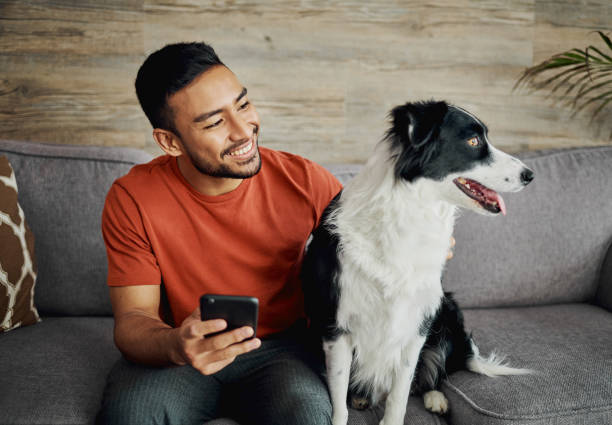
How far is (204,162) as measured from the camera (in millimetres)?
1246

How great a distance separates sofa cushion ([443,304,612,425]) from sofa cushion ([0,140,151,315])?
1291 mm

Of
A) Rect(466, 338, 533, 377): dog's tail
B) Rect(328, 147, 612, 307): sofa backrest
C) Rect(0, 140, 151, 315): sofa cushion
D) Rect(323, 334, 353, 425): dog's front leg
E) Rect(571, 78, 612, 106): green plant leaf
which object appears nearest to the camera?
Rect(323, 334, 353, 425): dog's front leg

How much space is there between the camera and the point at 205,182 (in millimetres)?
1314

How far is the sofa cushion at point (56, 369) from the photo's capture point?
3.57 ft

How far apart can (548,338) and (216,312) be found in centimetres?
116

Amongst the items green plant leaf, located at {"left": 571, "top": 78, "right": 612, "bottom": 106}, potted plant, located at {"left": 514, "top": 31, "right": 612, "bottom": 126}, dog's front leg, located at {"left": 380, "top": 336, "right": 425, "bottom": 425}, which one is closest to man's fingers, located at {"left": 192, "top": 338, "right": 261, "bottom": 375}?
dog's front leg, located at {"left": 380, "top": 336, "right": 425, "bottom": 425}

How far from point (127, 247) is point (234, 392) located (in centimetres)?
51

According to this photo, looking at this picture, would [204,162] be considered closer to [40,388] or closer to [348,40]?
[40,388]

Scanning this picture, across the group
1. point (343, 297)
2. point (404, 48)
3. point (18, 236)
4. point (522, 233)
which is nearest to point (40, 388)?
point (18, 236)

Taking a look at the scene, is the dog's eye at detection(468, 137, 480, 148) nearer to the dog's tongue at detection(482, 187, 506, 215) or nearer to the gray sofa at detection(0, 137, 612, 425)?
the dog's tongue at detection(482, 187, 506, 215)

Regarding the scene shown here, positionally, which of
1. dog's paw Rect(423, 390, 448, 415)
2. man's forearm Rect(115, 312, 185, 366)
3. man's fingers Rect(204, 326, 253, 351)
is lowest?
dog's paw Rect(423, 390, 448, 415)

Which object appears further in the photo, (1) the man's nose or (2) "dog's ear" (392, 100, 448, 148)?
(1) the man's nose

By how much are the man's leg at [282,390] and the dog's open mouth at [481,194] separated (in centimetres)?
65

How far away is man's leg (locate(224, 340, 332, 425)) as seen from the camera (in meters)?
1.10
